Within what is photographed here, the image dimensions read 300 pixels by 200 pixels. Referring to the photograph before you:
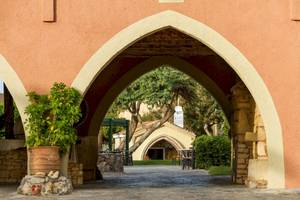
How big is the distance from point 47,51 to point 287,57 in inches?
180

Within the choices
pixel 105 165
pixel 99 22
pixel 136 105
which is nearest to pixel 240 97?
pixel 99 22

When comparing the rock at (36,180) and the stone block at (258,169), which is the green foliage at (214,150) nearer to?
the stone block at (258,169)

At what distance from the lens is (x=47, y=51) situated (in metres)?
11.4

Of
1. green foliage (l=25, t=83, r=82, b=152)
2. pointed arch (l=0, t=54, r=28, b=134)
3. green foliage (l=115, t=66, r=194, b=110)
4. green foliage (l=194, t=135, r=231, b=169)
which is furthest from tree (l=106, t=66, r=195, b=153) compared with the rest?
green foliage (l=25, t=83, r=82, b=152)

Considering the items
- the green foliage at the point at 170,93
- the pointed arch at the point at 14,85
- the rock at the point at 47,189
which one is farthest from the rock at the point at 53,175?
the green foliage at the point at 170,93

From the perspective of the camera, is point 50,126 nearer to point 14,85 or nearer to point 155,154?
point 14,85

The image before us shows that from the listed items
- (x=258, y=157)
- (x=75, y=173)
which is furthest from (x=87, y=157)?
(x=258, y=157)

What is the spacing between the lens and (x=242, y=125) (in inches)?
524

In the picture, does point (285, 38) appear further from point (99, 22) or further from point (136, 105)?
point (136, 105)

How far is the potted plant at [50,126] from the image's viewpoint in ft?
35.2

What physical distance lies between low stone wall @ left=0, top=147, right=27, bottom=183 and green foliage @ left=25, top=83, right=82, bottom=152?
282 cm

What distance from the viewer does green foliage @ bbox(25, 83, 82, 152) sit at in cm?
1084

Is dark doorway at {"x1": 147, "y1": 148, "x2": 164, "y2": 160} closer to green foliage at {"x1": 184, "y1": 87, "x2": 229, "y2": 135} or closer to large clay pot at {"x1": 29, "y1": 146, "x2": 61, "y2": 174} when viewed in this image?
green foliage at {"x1": 184, "y1": 87, "x2": 229, "y2": 135}

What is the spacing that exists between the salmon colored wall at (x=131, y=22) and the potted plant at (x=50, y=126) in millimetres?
432
